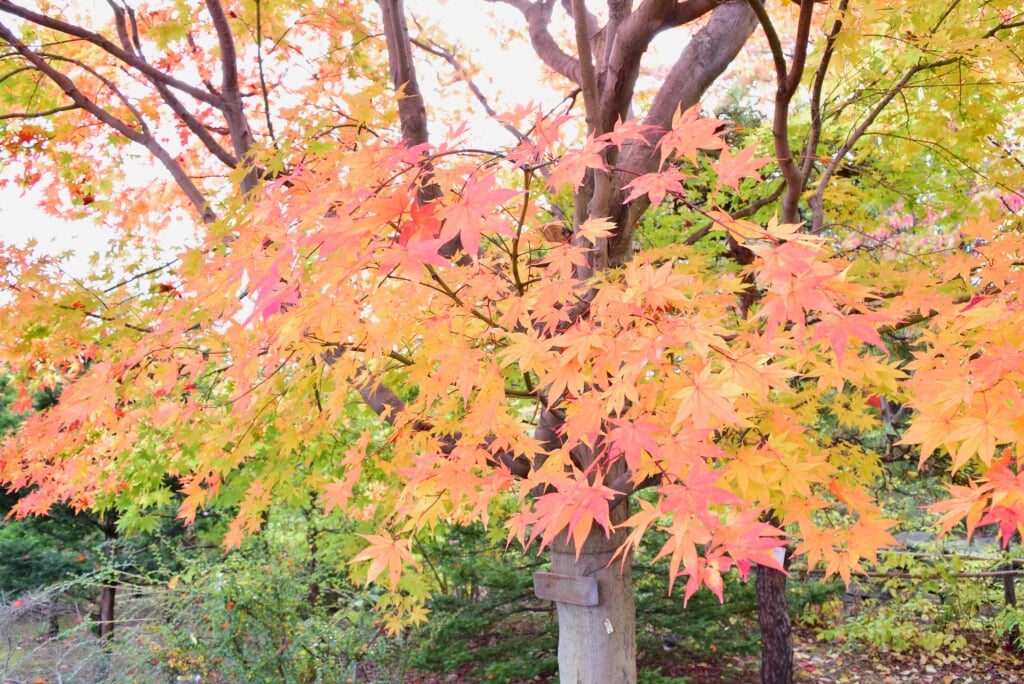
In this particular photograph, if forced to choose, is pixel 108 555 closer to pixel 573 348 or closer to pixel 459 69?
pixel 459 69

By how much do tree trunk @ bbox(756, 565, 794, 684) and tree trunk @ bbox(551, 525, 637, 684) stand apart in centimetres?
234

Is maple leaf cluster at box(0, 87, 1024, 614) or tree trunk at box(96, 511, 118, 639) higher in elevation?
maple leaf cluster at box(0, 87, 1024, 614)

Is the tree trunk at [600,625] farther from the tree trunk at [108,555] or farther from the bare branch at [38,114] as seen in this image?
the tree trunk at [108,555]

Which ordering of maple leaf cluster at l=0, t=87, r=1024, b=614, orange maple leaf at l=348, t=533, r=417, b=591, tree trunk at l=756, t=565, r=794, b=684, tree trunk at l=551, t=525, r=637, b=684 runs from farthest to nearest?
tree trunk at l=756, t=565, r=794, b=684
tree trunk at l=551, t=525, r=637, b=684
orange maple leaf at l=348, t=533, r=417, b=591
maple leaf cluster at l=0, t=87, r=1024, b=614

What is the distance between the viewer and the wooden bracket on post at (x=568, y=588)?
3035mm

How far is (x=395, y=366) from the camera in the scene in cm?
273

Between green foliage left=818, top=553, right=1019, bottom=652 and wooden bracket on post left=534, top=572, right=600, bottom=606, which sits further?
green foliage left=818, top=553, right=1019, bottom=652

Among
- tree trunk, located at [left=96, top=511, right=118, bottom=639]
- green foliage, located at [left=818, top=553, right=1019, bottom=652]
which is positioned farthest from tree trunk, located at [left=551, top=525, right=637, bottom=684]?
tree trunk, located at [left=96, top=511, right=118, bottom=639]

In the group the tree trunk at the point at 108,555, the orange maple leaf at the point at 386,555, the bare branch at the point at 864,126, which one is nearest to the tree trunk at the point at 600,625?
the orange maple leaf at the point at 386,555

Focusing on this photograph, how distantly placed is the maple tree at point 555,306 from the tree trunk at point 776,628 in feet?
0.07

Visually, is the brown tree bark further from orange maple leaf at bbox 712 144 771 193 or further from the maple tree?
orange maple leaf at bbox 712 144 771 193

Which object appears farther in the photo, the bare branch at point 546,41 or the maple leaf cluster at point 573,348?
the bare branch at point 546,41

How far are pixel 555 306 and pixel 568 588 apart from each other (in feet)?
4.53

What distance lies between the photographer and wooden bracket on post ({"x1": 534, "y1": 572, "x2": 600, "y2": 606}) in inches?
119
